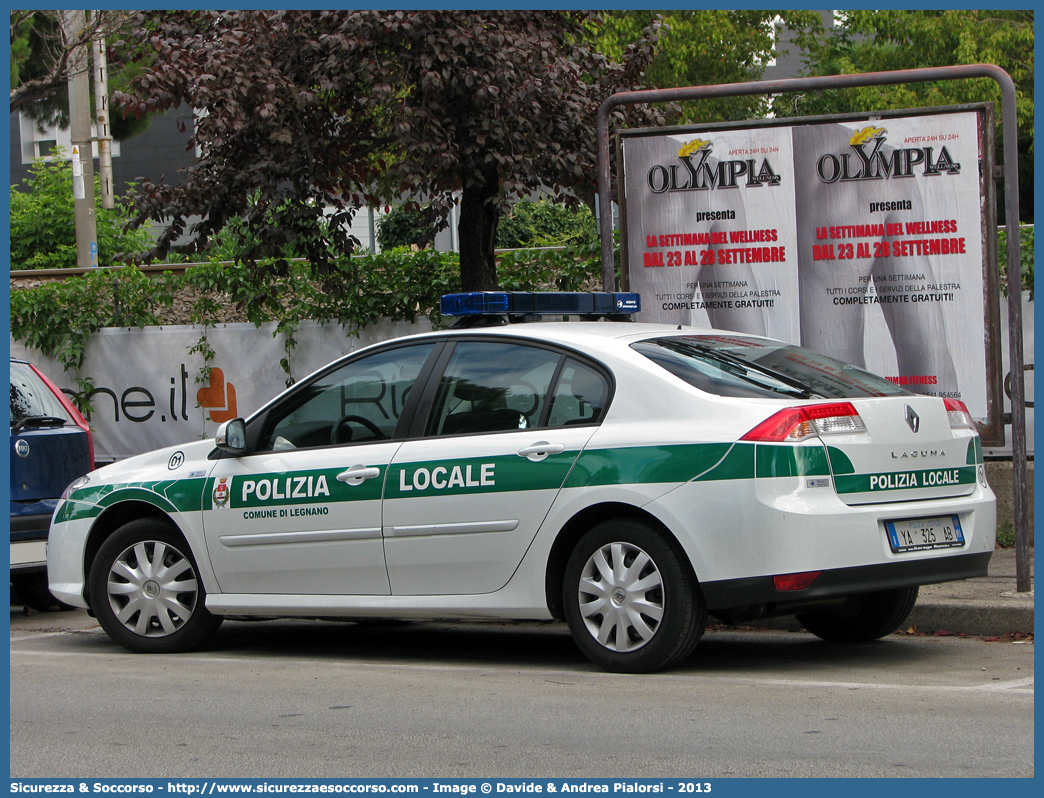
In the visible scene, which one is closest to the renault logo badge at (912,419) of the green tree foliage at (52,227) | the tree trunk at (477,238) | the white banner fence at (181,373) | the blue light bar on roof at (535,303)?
the blue light bar on roof at (535,303)

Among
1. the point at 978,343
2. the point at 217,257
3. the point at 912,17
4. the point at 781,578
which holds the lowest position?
the point at 781,578

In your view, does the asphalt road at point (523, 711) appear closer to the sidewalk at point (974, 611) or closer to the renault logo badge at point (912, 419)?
the sidewalk at point (974, 611)

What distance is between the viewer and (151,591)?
7.02 meters

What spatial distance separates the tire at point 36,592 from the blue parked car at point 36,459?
0.04 feet

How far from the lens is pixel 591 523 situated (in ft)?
19.5

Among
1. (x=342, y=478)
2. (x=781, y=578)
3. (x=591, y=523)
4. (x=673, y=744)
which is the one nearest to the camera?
(x=673, y=744)

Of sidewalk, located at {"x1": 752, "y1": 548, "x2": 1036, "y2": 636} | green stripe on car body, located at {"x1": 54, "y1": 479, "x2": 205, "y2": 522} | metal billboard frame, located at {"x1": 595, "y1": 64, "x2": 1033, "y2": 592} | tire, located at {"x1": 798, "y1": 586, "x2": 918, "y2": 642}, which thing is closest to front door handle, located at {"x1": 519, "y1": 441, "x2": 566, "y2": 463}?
tire, located at {"x1": 798, "y1": 586, "x2": 918, "y2": 642}

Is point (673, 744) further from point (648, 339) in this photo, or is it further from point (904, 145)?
point (904, 145)

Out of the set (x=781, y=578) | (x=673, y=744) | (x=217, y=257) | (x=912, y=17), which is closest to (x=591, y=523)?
(x=781, y=578)

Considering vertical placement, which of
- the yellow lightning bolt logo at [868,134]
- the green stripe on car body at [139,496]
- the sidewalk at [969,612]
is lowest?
the sidewalk at [969,612]

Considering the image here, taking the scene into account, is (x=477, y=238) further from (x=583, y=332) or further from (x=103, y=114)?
(x=103, y=114)

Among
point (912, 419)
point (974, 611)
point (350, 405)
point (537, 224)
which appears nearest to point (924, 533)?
point (912, 419)

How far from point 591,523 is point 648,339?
0.91m

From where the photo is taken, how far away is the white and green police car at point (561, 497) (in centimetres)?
554
